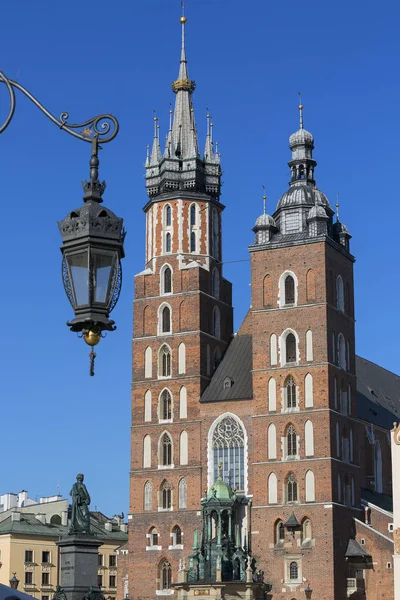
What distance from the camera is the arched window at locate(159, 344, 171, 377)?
64.6 metres

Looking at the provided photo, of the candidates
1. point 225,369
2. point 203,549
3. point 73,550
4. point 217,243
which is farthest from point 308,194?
point 73,550

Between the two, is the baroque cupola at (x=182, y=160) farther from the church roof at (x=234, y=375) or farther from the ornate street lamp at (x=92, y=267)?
the ornate street lamp at (x=92, y=267)

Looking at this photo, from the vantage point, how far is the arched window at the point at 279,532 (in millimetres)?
59062

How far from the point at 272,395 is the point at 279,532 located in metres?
7.00

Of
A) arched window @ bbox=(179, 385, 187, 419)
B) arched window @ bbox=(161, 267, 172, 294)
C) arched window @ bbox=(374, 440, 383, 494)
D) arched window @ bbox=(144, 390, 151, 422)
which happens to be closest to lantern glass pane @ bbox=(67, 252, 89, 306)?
arched window @ bbox=(179, 385, 187, 419)

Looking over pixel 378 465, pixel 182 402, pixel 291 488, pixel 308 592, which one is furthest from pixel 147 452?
pixel 378 465

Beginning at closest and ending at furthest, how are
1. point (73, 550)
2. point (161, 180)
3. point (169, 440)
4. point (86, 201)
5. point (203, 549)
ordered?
point (86, 201), point (73, 550), point (203, 549), point (169, 440), point (161, 180)

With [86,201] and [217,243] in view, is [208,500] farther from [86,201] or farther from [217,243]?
[86,201]

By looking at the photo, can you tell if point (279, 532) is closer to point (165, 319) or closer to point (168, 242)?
point (165, 319)

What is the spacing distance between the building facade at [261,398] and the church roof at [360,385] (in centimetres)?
13

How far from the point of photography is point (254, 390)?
61.8 meters

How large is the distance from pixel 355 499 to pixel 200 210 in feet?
60.3

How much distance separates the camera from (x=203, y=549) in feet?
194

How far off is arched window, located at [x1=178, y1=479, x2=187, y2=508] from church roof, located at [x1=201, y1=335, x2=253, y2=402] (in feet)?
14.9
